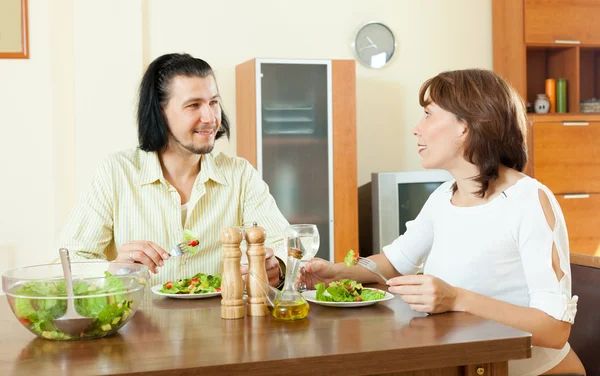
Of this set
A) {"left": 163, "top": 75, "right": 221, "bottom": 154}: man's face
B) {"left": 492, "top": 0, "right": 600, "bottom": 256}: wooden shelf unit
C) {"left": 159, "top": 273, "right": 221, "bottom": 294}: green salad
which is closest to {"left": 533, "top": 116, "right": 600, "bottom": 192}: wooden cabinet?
{"left": 492, "top": 0, "right": 600, "bottom": 256}: wooden shelf unit

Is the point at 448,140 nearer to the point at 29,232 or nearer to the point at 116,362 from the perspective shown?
the point at 116,362

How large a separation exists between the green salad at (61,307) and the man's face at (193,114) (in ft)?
3.57

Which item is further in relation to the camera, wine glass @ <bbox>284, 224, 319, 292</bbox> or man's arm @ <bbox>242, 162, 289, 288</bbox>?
man's arm @ <bbox>242, 162, 289, 288</bbox>

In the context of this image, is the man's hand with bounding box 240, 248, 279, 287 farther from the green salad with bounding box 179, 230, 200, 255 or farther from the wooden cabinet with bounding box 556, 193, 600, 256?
the wooden cabinet with bounding box 556, 193, 600, 256

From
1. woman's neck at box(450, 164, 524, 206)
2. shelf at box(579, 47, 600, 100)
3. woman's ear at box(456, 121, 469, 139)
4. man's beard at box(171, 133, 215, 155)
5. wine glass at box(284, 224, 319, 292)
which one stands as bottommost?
wine glass at box(284, 224, 319, 292)

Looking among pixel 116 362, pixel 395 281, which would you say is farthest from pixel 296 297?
pixel 116 362

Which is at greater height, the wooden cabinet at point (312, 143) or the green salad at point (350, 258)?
the wooden cabinet at point (312, 143)

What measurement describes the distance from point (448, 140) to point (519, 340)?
69 cm

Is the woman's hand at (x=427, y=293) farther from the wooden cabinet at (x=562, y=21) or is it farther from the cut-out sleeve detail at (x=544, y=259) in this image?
the wooden cabinet at (x=562, y=21)

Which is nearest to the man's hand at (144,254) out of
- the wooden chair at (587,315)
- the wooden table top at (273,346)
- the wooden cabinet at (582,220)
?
the wooden table top at (273,346)

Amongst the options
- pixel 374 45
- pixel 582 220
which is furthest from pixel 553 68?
pixel 374 45

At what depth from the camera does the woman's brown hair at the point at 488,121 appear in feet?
6.15

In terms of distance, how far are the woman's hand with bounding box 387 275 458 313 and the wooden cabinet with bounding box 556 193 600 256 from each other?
11.4 ft

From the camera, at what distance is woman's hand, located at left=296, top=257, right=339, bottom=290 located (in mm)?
1998
